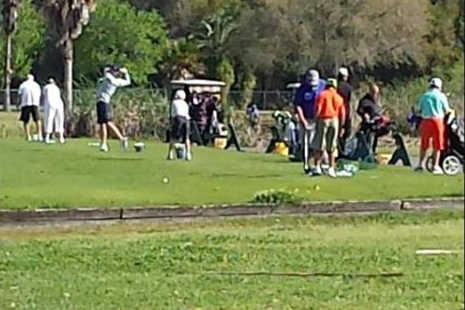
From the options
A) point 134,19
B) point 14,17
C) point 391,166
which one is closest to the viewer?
point 391,166

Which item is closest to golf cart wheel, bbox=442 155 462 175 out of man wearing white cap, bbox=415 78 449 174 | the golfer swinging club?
man wearing white cap, bbox=415 78 449 174

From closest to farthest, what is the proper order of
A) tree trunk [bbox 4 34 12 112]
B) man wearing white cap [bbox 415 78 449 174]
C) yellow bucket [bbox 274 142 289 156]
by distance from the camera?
man wearing white cap [bbox 415 78 449 174] < yellow bucket [bbox 274 142 289 156] < tree trunk [bbox 4 34 12 112]

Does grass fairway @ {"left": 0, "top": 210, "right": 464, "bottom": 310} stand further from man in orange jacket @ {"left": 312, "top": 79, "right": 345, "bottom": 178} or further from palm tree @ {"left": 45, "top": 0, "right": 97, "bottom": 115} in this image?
palm tree @ {"left": 45, "top": 0, "right": 97, "bottom": 115}

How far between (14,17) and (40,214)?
1945 inches

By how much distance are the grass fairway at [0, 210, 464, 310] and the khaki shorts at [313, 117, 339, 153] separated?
4759 millimetres

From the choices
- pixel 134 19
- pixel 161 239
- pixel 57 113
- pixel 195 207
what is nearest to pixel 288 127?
pixel 57 113

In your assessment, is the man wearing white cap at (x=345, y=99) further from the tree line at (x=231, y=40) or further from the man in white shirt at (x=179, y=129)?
the tree line at (x=231, y=40)

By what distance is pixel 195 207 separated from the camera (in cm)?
1703

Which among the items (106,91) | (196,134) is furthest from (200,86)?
(106,91)

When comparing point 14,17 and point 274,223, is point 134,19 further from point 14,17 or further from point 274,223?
point 274,223

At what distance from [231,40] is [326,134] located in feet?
146

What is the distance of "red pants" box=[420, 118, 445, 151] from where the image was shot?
23.1 metres

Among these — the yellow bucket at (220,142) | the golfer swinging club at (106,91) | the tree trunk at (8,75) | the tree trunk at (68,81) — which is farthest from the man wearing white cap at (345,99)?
the tree trunk at (8,75)

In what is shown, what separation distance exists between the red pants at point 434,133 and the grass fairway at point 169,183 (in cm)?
58
